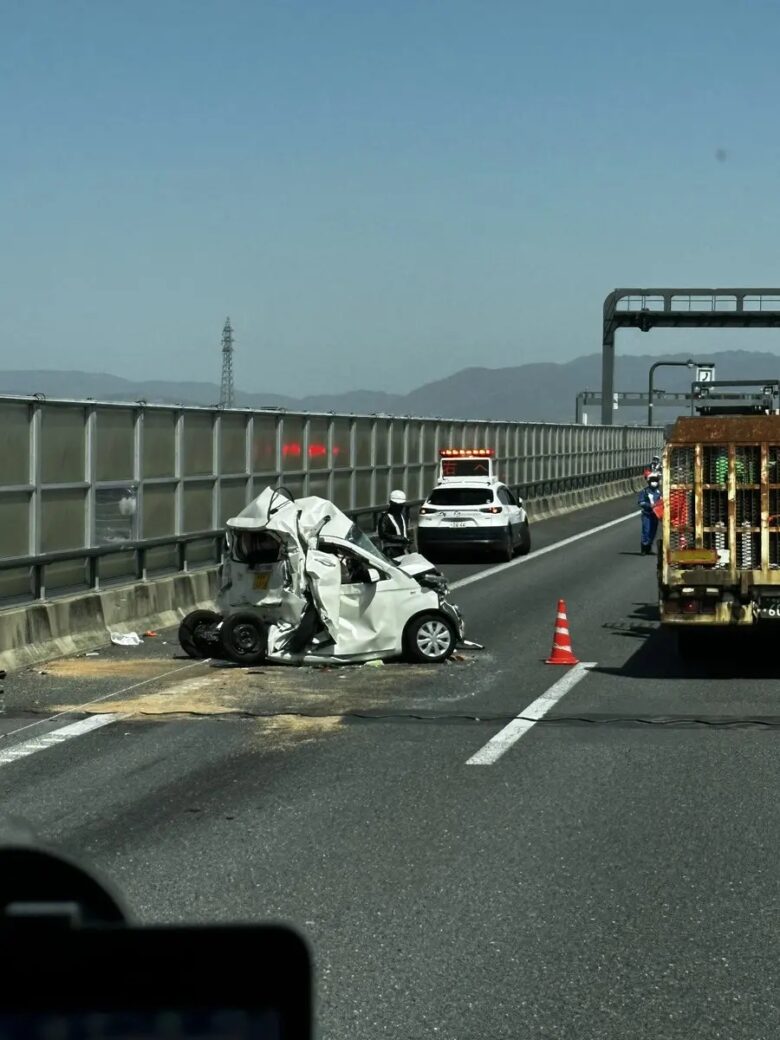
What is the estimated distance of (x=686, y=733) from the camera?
1287 cm

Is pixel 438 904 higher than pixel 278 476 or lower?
lower

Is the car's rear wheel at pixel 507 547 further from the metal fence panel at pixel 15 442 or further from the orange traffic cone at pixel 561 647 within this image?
the metal fence panel at pixel 15 442

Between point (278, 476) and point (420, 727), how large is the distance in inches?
632

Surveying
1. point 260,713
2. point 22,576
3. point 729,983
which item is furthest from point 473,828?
point 22,576

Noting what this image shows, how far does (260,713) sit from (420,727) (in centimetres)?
170

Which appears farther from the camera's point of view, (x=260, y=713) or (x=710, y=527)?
(x=710, y=527)

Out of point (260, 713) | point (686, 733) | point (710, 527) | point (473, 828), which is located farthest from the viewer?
point (710, 527)

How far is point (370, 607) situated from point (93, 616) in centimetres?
380

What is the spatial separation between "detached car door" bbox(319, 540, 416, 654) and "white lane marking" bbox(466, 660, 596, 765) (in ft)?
6.76

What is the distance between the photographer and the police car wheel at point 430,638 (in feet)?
58.7

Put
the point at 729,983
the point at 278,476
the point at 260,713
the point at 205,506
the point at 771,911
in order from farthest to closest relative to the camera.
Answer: the point at 278,476, the point at 205,506, the point at 260,713, the point at 771,911, the point at 729,983

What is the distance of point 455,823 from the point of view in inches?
370

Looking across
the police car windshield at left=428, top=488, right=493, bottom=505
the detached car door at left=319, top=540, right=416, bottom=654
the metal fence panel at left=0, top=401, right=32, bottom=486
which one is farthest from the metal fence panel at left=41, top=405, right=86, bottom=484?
the police car windshield at left=428, top=488, right=493, bottom=505

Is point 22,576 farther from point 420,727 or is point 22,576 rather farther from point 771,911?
point 771,911
